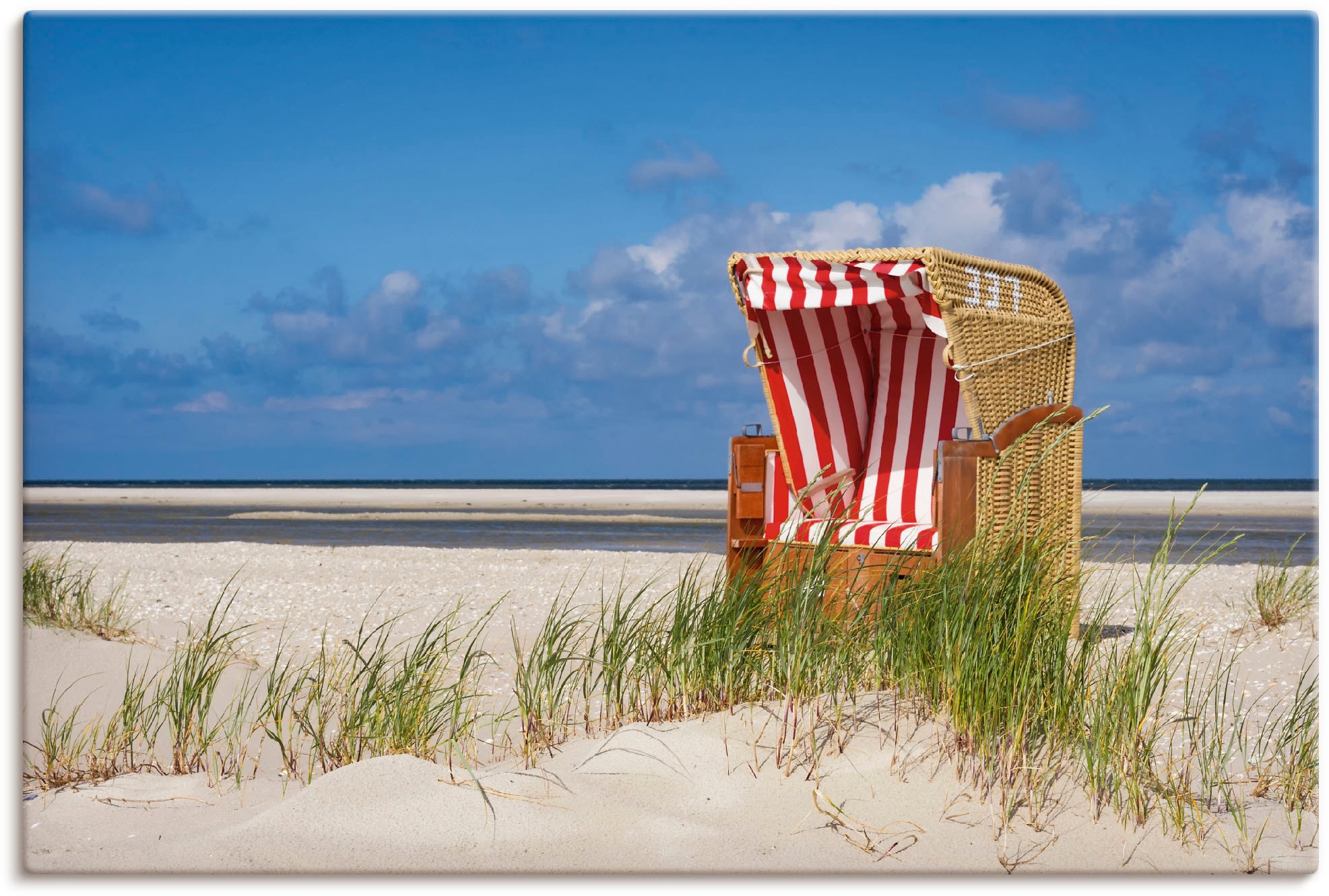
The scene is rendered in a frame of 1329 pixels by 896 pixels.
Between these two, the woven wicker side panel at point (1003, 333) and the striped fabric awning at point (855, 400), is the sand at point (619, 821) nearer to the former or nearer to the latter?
the woven wicker side panel at point (1003, 333)

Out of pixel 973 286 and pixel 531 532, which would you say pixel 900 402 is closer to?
pixel 973 286

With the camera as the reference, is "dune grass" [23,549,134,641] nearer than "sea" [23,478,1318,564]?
Yes

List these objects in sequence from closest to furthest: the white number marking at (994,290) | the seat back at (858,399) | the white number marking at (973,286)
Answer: the white number marking at (973,286) → the white number marking at (994,290) → the seat back at (858,399)

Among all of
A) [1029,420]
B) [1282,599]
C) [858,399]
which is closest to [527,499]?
[858,399]

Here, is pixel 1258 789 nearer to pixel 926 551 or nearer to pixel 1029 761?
pixel 1029 761

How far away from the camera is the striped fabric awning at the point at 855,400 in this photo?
15.9 feet

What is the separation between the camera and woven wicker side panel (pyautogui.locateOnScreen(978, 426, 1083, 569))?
4.08 meters

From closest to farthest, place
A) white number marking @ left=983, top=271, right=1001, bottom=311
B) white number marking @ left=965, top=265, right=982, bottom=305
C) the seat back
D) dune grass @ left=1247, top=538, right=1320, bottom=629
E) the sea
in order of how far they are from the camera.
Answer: white number marking @ left=965, top=265, right=982, bottom=305 < white number marking @ left=983, top=271, right=1001, bottom=311 < the seat back < dune grass @ left=1247, top=538, right=1320, bottom=629 < the sea

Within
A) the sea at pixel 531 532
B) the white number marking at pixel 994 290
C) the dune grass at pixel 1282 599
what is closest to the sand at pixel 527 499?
the sea at pixel 531 532

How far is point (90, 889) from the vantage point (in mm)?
2336

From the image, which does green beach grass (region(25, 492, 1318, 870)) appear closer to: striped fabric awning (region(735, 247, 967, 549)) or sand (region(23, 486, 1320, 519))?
striped fabric awning (region(735, 247, 967, 549))

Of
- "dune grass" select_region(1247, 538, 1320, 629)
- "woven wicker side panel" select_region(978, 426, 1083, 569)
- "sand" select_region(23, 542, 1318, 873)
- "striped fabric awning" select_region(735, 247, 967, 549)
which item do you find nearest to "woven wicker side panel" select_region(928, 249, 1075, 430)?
"woven wicker side panel" select_region(978, 426, 1083, 569)

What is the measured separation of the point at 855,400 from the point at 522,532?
10543mm

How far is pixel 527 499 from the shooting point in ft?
85.0
